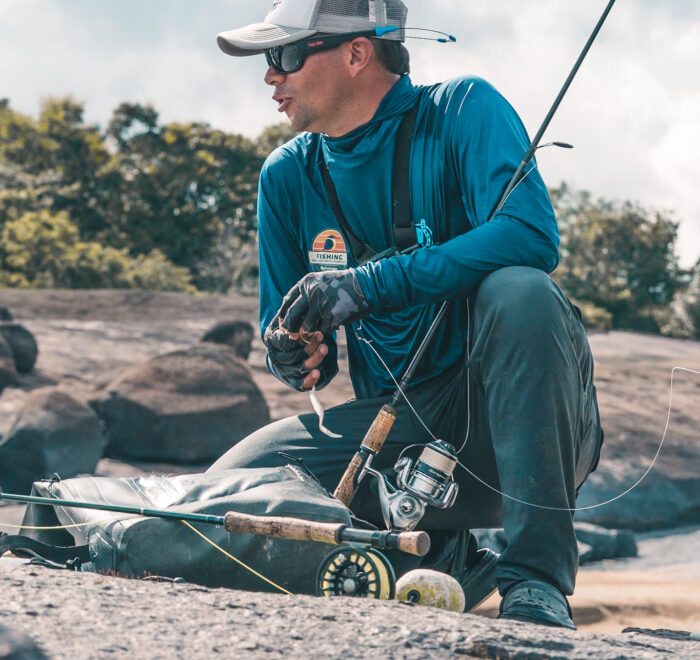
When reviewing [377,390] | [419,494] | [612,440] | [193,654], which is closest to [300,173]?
[377,390]

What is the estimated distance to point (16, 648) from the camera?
4.53 feet

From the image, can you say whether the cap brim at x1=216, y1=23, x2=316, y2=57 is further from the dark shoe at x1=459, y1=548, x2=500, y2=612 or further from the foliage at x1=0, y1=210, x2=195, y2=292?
the foliage at x1=0, y1=210, x2=195, y2=292

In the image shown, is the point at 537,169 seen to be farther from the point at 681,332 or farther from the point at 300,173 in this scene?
the point at 681,332

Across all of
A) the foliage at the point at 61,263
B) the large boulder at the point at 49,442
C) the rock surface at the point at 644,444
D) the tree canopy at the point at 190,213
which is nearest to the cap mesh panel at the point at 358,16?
the rock surface at the point at 644,444

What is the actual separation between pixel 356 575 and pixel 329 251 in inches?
47.1

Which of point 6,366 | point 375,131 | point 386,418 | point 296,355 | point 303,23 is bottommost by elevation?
point 6,366

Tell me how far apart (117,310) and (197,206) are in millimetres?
14896

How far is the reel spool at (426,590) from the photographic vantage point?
88.0 inches

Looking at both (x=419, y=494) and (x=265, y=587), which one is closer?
(x=265, y=587)

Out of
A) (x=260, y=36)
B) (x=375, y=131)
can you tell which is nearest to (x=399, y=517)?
(x=375, y=131)

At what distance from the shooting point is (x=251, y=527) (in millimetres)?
2314

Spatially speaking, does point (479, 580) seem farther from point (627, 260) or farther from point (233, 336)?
point (627, 260)

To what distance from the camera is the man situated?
7.87 feet

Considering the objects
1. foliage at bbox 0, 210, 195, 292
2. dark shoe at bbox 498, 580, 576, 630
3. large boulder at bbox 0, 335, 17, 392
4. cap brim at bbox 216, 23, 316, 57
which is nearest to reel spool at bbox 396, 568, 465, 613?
dark shoe at bbox 498, 580, 576, 630
